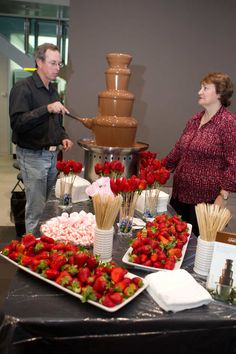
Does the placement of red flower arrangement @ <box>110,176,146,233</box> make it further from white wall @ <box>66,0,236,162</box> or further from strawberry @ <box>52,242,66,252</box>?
white wall @ <box>66,0,236,162</box>

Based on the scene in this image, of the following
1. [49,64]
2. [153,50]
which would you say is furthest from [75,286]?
[153,50]

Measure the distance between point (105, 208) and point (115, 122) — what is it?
104 cm

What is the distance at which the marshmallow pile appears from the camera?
154 cm

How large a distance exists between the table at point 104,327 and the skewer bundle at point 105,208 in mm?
309

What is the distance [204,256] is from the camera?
1.41 meters

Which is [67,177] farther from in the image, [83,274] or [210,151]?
[83,274]

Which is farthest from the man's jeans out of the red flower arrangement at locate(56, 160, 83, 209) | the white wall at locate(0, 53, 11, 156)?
the white wall at locate(0, 53, 11, 156)

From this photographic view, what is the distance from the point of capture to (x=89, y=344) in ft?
3.64

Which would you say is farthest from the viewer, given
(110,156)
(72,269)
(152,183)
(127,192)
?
(110,156)

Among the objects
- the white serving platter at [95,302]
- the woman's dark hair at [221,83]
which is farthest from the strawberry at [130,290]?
the woman's dark hair at [221,83]

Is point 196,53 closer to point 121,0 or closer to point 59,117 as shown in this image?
point 121,0

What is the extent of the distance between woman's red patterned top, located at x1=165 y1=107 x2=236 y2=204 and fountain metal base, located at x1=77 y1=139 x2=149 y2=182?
31cm

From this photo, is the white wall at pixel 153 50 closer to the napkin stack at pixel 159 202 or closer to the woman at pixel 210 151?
the woman at pixel 210 151

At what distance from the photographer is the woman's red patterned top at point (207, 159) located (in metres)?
2.30
